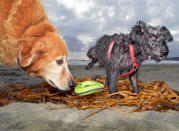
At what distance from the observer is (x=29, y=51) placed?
2441mm

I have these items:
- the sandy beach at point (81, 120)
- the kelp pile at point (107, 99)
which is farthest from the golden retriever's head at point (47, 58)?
the sandy beach at point (81, 120)

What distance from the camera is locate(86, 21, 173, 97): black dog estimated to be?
9.06ft

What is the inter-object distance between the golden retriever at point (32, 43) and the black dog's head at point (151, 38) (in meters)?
1.18

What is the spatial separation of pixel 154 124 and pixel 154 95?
3.47ft

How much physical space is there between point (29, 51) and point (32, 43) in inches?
5.1

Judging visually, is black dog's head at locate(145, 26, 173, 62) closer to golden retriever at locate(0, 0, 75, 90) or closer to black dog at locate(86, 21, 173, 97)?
black dog at locate(86, 21, 173, 97)

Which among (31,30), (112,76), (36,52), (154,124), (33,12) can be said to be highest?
(33,12)

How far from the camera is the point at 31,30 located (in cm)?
261

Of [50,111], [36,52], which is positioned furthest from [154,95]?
[36,52]

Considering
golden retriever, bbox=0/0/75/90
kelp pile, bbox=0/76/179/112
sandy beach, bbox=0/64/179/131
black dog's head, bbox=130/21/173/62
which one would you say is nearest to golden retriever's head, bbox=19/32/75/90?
golden retriever, bbox=0/0/75/90

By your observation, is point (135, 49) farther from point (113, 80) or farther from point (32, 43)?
point (32, 43)

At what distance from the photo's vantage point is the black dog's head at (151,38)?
2.75 m

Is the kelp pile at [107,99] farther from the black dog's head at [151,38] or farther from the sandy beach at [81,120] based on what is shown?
the black dog's head at [151,38]

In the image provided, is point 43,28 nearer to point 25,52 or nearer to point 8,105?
point 25,52
